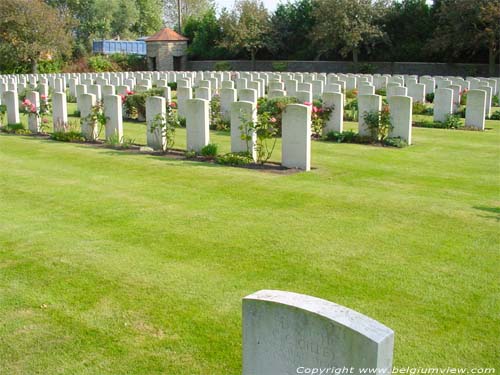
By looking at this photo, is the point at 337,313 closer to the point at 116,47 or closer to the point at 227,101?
the point at 227,101

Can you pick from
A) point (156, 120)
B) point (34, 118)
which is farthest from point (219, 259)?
point (34, 118)

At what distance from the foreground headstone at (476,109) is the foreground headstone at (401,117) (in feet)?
11.0

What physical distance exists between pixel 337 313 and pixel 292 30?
142 ft

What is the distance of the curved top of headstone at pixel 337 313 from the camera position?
2211 millimetres

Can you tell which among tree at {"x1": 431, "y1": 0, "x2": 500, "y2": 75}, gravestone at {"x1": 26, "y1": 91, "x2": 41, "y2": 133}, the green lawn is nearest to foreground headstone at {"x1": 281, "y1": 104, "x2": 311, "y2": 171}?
the green lawn

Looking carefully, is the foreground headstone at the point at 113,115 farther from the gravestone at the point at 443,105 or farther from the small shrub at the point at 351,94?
the small shrub at the point at 351,94

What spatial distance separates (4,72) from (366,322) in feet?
138

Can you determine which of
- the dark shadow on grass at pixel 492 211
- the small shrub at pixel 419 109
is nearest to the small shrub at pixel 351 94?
the small shrub at pixel 419 109

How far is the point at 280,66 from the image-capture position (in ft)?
137

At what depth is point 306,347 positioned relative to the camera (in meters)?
2.40

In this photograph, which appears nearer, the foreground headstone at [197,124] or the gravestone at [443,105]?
the foreground headstone at [197,124]

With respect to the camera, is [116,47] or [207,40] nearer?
[207,40]

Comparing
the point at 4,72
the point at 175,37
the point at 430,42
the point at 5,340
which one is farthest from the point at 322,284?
the point at 175,37

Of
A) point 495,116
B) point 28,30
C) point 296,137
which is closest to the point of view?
point 296,137
